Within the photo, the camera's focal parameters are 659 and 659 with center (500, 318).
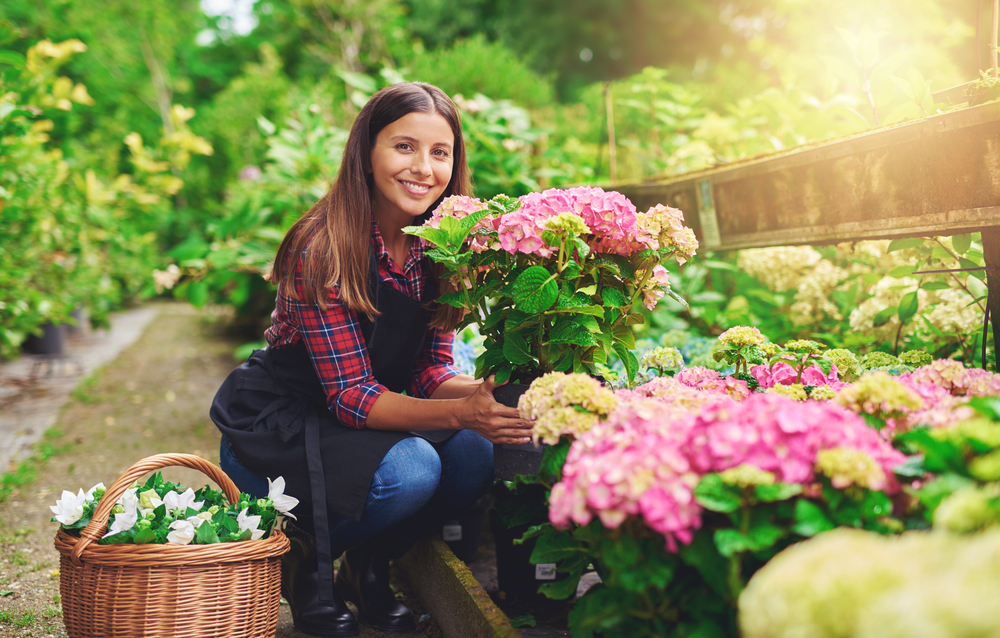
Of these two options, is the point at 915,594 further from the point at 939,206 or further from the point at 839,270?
the point at 839,270

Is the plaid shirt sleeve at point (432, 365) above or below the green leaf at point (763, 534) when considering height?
above

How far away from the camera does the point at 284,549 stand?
148cm

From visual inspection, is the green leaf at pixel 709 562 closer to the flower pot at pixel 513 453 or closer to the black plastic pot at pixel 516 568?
the flower pot at pixel 513 453

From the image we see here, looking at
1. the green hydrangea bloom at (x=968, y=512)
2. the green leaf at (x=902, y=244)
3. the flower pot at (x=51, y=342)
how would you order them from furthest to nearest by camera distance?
the flower pot at (x=51, y=342)
the green leaf at (x=902, y=244)
the green hydrangea bloom at (x=968, y=512)

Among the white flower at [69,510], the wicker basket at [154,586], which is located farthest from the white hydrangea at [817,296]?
the white flower at [69,510]

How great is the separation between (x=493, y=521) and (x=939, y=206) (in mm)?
1395

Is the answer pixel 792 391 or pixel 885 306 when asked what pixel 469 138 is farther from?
pixel 792 391

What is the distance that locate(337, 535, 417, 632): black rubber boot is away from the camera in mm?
1820

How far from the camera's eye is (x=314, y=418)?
5.90ft

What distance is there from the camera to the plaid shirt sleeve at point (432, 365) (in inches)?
78.2

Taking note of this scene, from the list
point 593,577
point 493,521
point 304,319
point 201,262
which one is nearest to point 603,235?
point 304,319

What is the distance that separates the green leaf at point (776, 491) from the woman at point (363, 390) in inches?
32.0

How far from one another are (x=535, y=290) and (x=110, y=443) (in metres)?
3.22

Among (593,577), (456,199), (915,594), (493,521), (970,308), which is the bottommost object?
(593,577)
